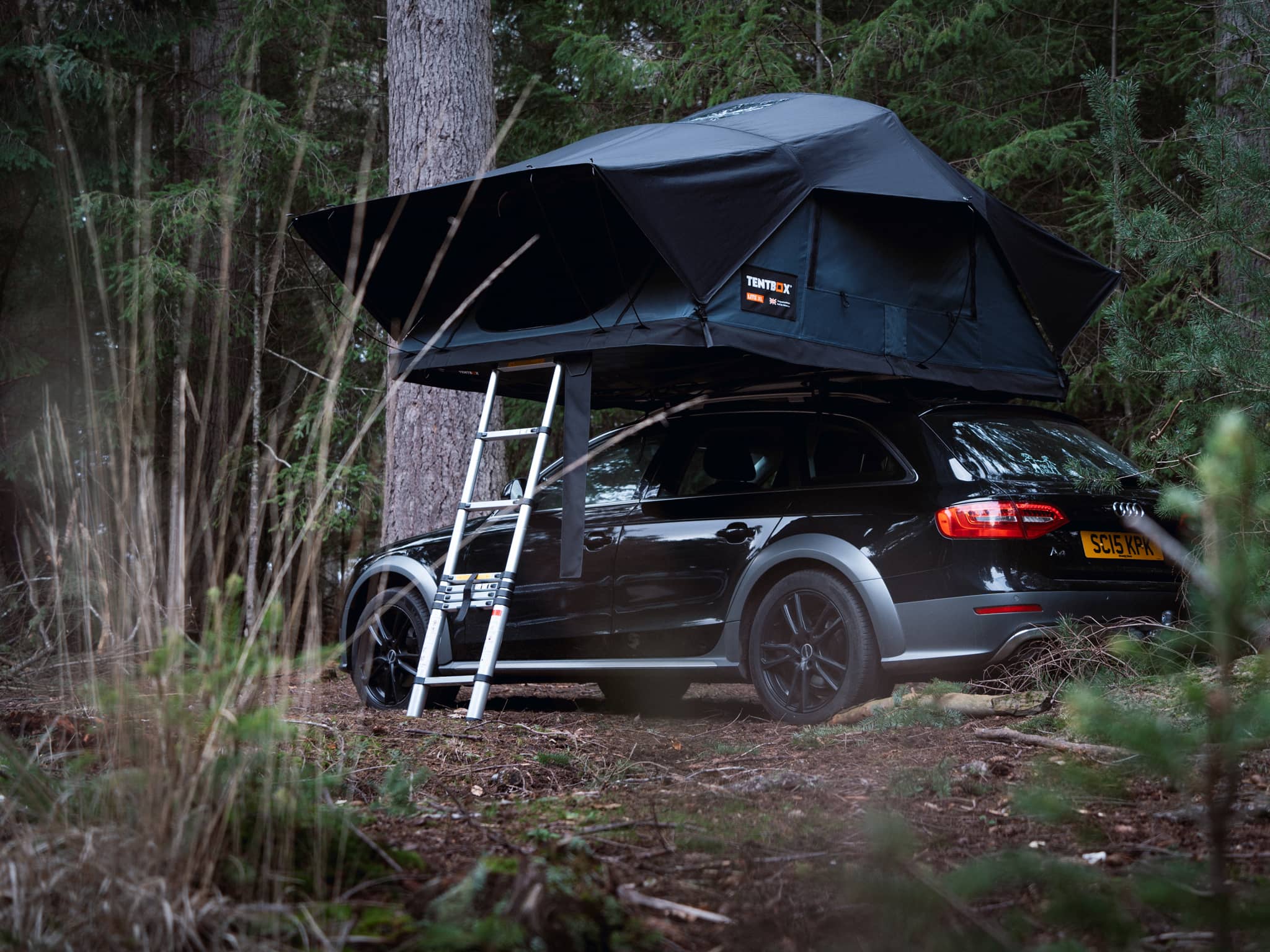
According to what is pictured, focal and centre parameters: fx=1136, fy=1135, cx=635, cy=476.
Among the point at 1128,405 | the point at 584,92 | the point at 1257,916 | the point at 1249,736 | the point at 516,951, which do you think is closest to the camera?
Result: the point at 1257,916

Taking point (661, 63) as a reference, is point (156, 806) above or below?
below

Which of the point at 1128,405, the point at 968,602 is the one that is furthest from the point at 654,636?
Result: the point at 1128,405

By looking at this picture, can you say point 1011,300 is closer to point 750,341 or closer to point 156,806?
point 750,341

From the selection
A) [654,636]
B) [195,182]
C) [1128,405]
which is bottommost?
[654,636]

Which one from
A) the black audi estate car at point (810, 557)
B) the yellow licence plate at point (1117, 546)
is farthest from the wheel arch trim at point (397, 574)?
the yellow licence plate at point (1117, 546)

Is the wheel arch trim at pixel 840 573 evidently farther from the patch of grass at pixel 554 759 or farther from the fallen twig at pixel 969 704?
the patch of grass at pixel 554 759

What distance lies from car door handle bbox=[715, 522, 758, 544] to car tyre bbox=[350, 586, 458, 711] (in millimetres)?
1915

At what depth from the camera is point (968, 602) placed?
4.99 m

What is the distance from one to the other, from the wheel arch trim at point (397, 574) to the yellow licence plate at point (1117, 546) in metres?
3.36

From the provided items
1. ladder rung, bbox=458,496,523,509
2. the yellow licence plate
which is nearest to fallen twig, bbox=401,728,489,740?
ladder rung, bbox=458,496,523,509

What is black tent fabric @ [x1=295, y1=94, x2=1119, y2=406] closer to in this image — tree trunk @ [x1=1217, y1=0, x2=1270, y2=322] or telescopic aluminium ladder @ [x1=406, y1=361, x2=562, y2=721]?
telescopic aluminium ladder @ [x1=406, y1=361, x2=562, y2=721]

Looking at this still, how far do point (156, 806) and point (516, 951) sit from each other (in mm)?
750

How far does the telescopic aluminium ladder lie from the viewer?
5.53m

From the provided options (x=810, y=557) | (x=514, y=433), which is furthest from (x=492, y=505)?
(x=810, y=557)
